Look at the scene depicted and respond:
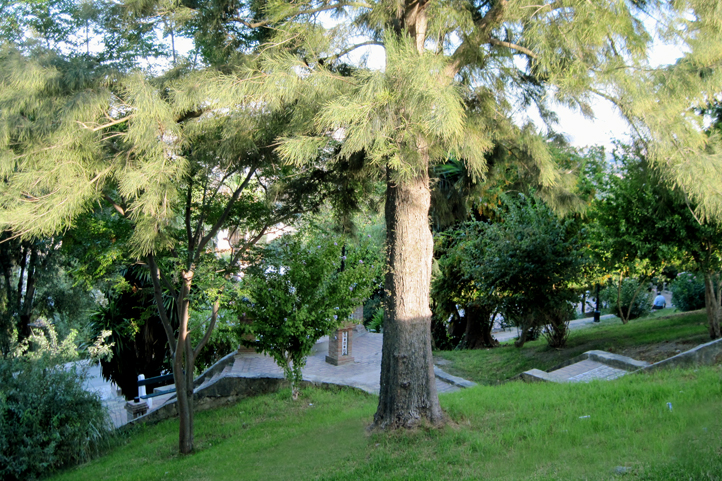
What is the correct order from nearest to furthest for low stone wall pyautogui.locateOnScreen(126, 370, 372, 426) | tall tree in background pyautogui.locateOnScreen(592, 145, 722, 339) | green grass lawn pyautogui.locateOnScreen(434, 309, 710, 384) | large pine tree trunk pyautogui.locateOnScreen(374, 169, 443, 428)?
1. large pine tree trunk pyautogui.locateOnScreen(374, 169, 443, 428)
2. tall tree in background pyautogui.locateOnScreen(592, 145, 722, 339)
3. green grass lawn pyautogui.locateOnScreen(434, 309, 710, 384)
4. low stone wall pyautogui.locateOnScreen(126, 370, 372, 426)

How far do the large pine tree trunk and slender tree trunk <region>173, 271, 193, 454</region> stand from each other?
115 inches

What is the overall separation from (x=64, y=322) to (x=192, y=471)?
31.4ft

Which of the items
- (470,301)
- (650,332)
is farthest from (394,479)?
(470,301)

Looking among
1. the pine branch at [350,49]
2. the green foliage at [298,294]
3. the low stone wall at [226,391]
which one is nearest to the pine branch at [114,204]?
the green foliage at [298,294]

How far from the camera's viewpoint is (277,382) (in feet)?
33.9

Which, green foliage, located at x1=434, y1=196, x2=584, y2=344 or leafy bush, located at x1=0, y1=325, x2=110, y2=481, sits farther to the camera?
green foliage, located at x1=434, y1=196, x2=584, y2=344

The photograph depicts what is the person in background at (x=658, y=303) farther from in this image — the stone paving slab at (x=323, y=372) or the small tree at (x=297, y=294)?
the small tree at (x=297, y=294)

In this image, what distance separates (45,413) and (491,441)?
7289mm

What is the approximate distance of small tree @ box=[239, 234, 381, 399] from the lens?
8516 millimetres

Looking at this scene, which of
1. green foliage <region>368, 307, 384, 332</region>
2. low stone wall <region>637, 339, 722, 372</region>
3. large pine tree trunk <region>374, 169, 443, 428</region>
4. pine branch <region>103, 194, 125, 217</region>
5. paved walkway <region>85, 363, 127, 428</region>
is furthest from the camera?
green foliage <region>368, 307, 384, 332</region>

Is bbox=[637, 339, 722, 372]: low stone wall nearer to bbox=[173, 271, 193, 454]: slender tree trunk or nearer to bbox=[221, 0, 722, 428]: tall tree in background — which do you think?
bbox=[221, 0, 722, 428]: tall tree in background

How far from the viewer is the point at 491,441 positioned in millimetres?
5551

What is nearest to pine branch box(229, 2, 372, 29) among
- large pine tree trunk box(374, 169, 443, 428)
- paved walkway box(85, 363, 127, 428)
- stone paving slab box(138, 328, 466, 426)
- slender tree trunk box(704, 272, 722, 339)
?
large pine tree trunk box(374, 169, 443, 428)

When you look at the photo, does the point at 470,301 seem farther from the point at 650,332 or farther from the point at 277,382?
the point at 277,382
